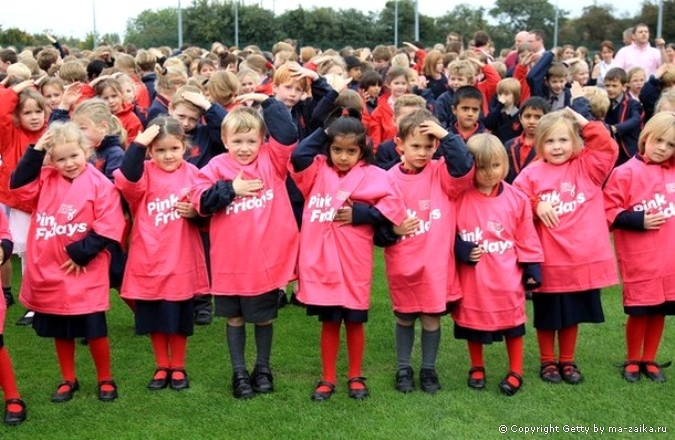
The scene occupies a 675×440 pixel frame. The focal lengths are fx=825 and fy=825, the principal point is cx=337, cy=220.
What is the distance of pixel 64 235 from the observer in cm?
459

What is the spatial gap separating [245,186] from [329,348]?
41.8 inches

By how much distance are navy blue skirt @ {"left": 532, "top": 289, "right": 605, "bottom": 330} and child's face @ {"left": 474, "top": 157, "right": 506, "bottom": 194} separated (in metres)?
0.77

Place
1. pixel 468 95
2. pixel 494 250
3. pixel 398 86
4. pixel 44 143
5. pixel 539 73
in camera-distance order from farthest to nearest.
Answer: pixel 539 73 < pixel 398 86 < pixel 468 95 < pixel 494 250 < pixel 44 143

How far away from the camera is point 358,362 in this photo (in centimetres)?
486

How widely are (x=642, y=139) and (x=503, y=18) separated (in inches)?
1824

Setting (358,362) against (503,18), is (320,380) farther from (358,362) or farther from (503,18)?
(503,18)

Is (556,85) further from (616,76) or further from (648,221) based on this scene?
(648,221)

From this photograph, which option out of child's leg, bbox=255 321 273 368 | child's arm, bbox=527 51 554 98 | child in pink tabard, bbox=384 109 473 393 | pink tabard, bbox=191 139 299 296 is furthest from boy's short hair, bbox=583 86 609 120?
child's leg, bbox=255 321 273 368

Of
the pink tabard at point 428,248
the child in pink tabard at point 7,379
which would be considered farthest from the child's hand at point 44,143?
the pink tabard at point 428,248

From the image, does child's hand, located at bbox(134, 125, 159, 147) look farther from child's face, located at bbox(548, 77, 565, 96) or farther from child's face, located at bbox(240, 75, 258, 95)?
child's face, located at bbox(548, 77, 565, 96)

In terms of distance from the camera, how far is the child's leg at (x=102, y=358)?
187 inches

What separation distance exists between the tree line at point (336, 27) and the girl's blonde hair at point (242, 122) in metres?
31.2

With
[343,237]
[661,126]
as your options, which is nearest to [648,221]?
[661,126]

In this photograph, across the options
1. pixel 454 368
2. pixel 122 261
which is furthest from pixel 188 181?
pixel 454 368
